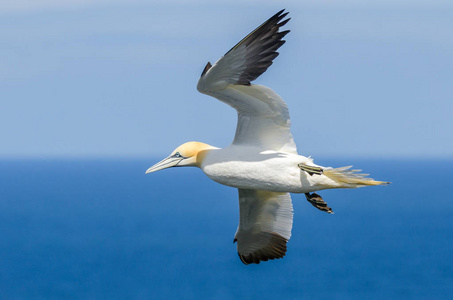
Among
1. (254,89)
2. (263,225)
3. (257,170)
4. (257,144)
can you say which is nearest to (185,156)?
(257,144)

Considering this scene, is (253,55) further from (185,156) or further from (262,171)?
(185,156)

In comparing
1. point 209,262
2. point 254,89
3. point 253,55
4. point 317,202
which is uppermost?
point 253,55

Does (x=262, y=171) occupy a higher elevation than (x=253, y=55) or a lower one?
lower

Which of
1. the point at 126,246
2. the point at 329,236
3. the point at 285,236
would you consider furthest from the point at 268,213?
the point at 329,236

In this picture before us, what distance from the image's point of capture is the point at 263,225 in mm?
15867

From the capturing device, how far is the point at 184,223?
17525cm

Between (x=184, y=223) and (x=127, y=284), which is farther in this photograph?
(x=184, y=223)

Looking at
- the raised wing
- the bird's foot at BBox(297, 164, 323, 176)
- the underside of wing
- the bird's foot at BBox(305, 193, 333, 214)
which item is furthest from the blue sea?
the underside of wing

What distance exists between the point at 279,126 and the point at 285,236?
11.0 ft

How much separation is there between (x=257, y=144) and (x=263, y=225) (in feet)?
9.26

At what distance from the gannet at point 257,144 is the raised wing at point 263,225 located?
1.32 meters

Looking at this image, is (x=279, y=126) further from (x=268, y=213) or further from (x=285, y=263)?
(x=285, y=263)

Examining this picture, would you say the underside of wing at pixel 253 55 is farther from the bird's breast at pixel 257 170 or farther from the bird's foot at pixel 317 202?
the bird's foot at pixel 317 202

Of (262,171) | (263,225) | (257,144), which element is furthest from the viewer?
(263,225)
